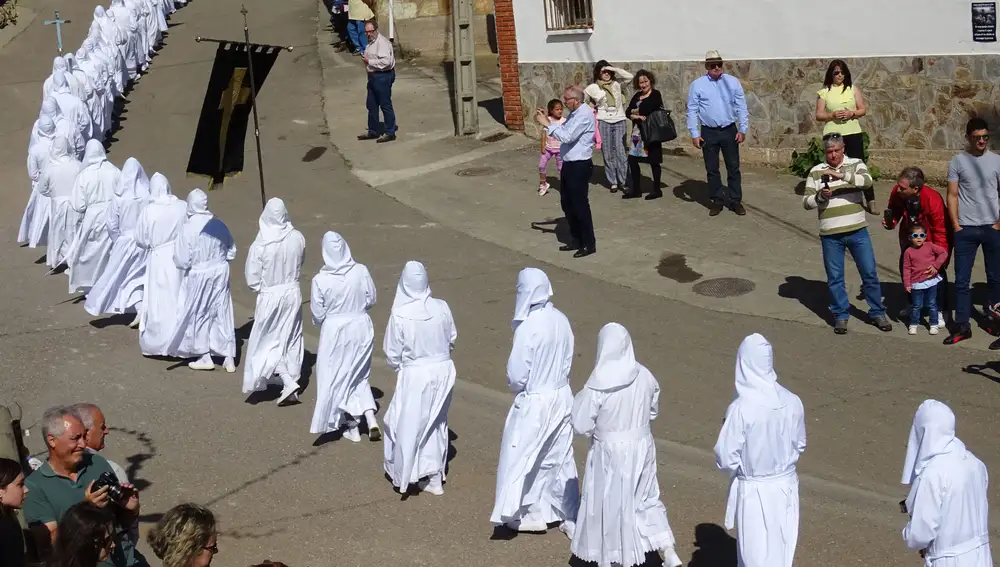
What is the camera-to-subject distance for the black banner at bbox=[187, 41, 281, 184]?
452 inches

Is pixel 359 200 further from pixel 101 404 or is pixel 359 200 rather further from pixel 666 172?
pixel 101 404

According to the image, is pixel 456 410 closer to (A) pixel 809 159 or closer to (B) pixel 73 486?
(B) pixel 73 486

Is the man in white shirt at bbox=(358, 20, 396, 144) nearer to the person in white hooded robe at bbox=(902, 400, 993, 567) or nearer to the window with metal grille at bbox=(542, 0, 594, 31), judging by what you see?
the window with metal grille at bbox=(542, 0, 594, 31)

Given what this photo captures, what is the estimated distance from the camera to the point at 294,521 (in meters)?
8.19

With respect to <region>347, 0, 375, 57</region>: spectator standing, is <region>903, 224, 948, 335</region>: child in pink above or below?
below

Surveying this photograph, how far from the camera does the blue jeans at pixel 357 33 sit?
23.3 meters

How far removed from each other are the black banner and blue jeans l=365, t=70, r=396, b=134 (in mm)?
6443

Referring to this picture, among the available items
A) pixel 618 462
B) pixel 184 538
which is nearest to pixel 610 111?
pixel 618 462

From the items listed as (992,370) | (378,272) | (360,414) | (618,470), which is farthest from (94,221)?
(992,370)

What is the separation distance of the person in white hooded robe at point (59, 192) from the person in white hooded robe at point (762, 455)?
968cm

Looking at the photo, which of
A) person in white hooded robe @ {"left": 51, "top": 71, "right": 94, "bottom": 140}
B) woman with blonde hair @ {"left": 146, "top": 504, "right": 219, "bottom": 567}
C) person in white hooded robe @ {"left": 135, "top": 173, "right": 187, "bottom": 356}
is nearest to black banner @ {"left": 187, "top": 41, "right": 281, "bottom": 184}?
person in white hooded robe @ {"left": 135, "top": 173, "right": 187, "bottom": 356}

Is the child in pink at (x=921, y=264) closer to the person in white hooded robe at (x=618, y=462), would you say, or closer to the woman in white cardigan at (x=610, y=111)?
the person in white hooded robe at (x=618, y=462)

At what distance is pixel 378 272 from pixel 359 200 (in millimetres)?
2833

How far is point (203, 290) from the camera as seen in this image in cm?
1107
